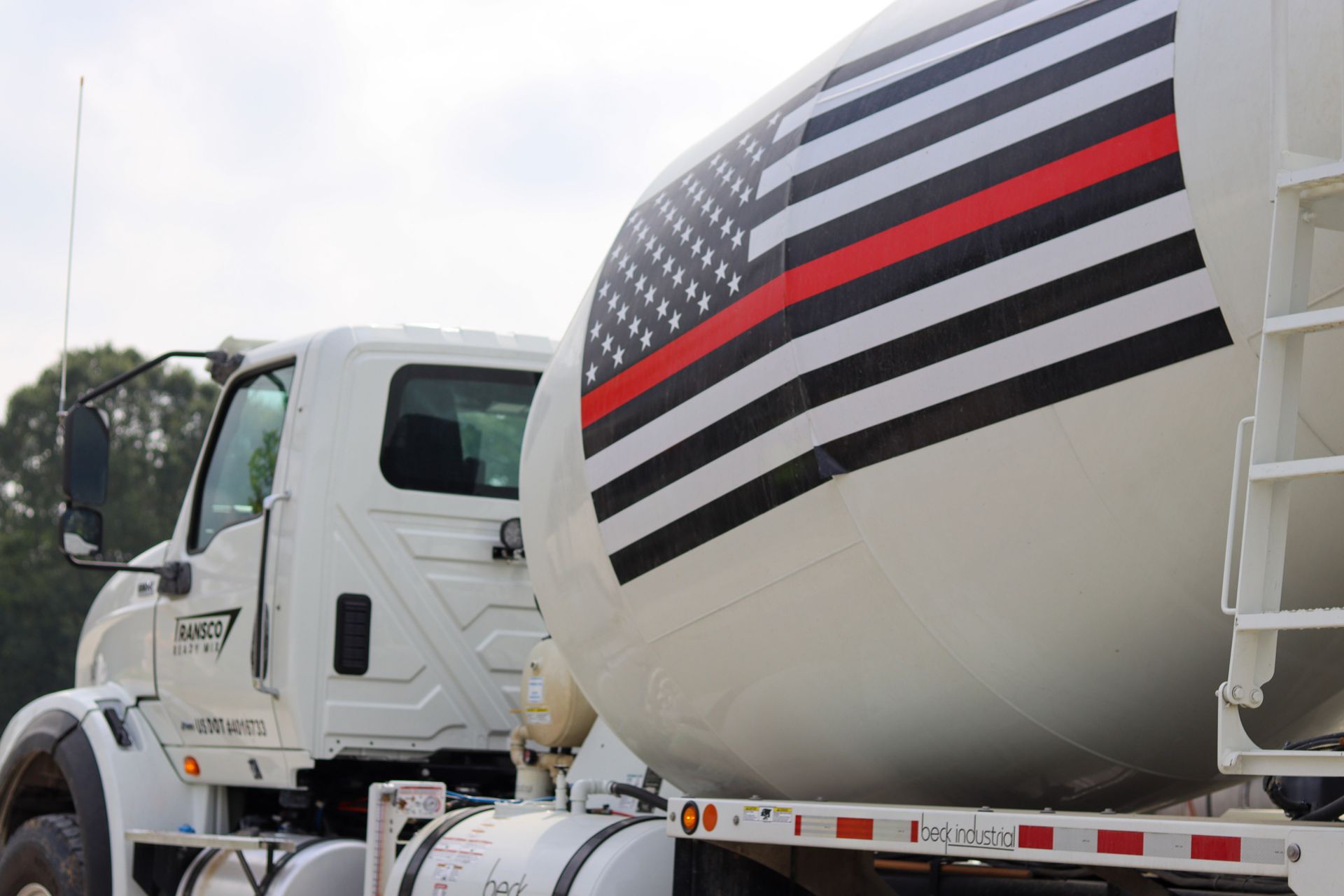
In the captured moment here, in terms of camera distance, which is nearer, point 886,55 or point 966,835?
point 966,835

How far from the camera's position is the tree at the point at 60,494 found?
3350cm

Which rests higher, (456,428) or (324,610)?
(456,428)

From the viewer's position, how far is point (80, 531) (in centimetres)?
614

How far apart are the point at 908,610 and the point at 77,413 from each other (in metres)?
3.97

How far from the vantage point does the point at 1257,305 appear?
2.73 m

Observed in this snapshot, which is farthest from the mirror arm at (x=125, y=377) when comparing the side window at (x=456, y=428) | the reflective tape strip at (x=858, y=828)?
the reflective tape strip at (x=858, y=828)

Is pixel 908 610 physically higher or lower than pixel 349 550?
lower

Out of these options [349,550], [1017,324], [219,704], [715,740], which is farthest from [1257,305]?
[219,704]

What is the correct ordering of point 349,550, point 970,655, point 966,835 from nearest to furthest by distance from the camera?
point 966,835
point 970,655
point 349,550

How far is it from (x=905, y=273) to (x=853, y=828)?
1174 millimetres

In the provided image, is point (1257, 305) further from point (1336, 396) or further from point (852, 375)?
point (852, 375)

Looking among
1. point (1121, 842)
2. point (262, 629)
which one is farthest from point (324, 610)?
point (1121, 842)

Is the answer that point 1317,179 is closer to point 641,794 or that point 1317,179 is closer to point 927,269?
point 927,269

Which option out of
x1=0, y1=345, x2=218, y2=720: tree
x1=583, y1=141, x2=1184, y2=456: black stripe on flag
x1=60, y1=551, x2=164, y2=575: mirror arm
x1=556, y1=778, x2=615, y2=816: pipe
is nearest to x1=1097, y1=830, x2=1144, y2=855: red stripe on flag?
x1=583, y1=141, x2=1184, y2=456: black stripe on flag
